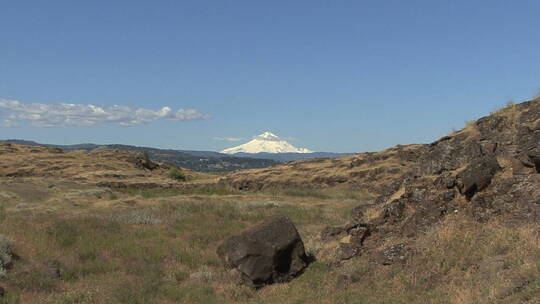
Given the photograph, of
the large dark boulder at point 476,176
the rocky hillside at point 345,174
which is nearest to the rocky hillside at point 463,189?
the large dark boulder at point 476,176

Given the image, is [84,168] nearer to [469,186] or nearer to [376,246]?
[376,246]

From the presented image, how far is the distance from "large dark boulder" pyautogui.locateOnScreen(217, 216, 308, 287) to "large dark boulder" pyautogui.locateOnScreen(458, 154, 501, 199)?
7.08m

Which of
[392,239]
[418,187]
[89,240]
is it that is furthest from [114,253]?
[418,187]

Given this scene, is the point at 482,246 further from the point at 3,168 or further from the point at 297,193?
the point at 3,168

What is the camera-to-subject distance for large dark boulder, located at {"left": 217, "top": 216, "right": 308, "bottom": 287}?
1609cm

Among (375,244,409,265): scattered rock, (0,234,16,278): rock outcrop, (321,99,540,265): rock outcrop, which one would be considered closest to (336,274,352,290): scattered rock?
(375,244,409,265): scattered rock

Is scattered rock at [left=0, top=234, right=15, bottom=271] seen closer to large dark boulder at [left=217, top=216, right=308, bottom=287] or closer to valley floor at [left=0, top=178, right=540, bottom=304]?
valley floor at [left=0, top=178, right=540, bottom=304]

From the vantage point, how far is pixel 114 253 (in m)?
19.4

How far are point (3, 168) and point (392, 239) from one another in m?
82.3

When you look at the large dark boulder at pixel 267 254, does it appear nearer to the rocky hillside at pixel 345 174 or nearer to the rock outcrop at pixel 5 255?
the rock outcrop at pixel 5 255

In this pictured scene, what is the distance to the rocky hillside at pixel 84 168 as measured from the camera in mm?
67625

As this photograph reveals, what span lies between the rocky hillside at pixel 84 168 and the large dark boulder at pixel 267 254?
154 feet

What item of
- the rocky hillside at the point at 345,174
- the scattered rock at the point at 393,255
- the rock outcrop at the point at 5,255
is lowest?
the rock outcrop at the point at 5,255

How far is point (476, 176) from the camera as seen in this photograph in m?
15.9
